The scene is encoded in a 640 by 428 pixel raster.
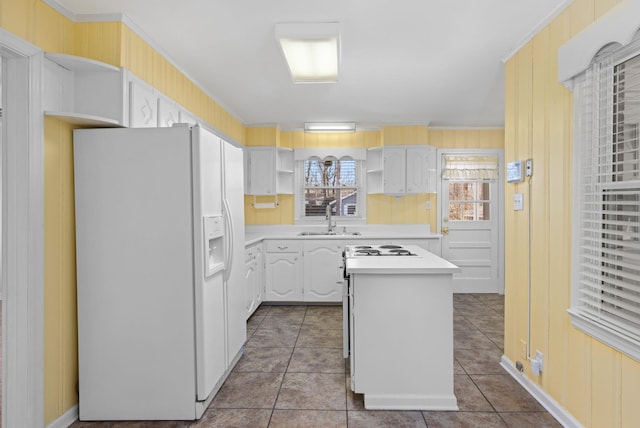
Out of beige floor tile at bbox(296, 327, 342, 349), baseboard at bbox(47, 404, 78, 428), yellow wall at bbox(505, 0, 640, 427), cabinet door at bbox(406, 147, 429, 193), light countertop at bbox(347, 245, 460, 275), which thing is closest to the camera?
yellow wall at bbox(505, 0, 640, 427)

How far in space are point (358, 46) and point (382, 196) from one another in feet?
9.71

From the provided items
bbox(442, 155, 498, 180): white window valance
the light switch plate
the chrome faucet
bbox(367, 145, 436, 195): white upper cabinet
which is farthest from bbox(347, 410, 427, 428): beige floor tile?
bbox(442, 155, 498, 180): white window valance

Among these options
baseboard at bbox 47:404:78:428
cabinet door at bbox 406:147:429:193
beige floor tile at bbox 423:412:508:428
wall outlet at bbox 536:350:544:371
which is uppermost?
cabinet door at bbox 406:147:429:193

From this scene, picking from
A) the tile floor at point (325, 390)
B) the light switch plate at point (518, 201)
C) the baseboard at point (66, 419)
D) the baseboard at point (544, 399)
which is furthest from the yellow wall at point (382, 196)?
the baseboard at point (66, 419)

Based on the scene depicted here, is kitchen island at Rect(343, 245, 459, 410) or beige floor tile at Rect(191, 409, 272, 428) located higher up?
kitchen island at Rect(343, 245, 459, 410)

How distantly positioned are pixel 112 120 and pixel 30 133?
1.35 ft

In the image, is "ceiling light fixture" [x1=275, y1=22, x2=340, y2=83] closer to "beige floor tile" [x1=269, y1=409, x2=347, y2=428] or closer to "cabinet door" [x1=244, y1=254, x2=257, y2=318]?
"cabinet door" [x1=244, y1=254, x2=257, y2=318]

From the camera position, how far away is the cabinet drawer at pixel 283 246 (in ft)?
16.2

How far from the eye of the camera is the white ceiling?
2285 millimetres

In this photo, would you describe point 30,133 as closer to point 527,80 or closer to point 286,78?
point 286,78

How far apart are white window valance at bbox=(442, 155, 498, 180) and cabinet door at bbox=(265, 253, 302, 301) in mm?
2582

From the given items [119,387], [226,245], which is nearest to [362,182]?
[226,245]

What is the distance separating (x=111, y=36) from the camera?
239cm

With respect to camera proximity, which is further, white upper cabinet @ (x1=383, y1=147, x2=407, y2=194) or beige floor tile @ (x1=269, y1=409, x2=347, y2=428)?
white upper cabinet @ (x1=383, y1=147, x2=407, y2=194)
